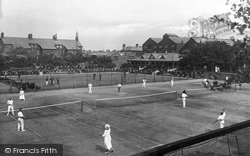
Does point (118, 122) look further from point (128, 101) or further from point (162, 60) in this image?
point (162, 60)

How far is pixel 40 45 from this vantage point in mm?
107250

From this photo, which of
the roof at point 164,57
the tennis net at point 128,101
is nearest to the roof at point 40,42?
the roof at point 164,57

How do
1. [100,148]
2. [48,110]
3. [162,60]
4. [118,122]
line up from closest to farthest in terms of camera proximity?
[100,148] → [118,122] → [48,110] → [162,60]

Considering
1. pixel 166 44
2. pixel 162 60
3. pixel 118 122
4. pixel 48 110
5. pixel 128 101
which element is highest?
pixel 166 44

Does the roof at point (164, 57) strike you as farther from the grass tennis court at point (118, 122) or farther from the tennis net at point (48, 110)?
the tennis net at point (48, 110)

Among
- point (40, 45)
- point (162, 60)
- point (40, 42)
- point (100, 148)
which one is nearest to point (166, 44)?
point (162, 60)

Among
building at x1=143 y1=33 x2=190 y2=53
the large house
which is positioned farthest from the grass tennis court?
the large house

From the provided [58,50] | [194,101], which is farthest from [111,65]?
[194,101]

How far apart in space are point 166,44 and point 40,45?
53111mm

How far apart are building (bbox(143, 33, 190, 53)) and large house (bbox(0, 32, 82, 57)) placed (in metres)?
34.2

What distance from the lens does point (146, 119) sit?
1884 cm

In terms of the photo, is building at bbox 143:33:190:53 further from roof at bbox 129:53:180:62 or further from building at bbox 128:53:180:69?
building at bbox 128:53:180:69

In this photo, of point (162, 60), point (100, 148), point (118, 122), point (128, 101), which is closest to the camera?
point (100, 148)

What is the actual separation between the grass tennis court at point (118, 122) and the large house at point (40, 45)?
271ft
